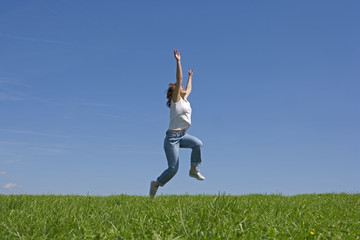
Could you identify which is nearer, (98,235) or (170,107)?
(98,235)

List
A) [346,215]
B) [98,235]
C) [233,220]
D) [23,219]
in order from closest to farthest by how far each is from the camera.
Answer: [98,235]
[233,220]
[23,219]
[346,215]

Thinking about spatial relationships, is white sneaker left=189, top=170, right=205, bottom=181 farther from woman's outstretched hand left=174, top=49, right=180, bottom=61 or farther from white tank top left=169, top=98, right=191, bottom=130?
woman's outstretched hand left=174, top=49, right=180, bottom=61

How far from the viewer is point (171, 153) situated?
22.7 ft

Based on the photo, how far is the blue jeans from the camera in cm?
694

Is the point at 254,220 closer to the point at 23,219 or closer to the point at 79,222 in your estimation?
the point at 79,222

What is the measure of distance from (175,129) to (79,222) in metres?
3.43

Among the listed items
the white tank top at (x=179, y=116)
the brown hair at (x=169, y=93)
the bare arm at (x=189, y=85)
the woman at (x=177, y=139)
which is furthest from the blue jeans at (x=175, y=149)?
the bare arm at (x=189, y=85)

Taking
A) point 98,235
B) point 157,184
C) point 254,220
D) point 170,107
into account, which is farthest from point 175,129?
point 98,235

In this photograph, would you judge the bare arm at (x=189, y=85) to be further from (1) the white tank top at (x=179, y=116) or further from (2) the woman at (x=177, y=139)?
(1) the white tank top at (x=179, y=116)

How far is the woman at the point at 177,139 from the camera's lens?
693 cm

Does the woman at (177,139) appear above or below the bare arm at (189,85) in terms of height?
below

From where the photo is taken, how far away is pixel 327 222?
14.8ft

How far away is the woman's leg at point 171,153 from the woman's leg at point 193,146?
148 millimetres

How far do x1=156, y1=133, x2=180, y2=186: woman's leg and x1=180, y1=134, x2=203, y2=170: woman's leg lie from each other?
0.15m
